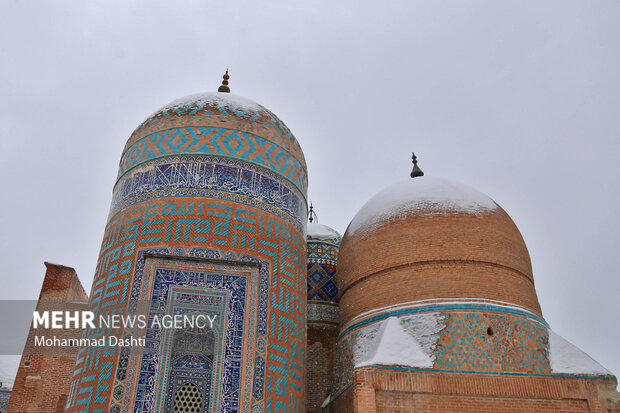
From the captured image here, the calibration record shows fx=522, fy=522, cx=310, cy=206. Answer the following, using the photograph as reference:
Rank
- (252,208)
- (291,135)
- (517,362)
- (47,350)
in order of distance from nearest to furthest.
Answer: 1. (517,362)
2. (252,208)
3. (291,135)
4. (47,350)

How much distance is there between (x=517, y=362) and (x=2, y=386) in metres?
13.6

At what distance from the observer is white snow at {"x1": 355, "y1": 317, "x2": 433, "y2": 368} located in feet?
20.1

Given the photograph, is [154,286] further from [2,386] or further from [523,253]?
[2,386]

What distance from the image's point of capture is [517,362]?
6.41m

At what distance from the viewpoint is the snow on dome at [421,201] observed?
7.82m

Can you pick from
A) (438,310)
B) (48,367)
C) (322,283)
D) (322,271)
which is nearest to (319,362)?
(322,283)

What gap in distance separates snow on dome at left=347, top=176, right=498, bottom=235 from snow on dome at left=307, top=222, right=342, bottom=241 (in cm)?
228

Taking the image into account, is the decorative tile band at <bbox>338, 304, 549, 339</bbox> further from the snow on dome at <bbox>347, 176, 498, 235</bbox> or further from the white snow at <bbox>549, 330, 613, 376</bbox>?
the snow on dome at <bbox>347, 176, 498, 235</bbox>

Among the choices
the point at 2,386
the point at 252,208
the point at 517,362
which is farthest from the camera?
the point at 2,386

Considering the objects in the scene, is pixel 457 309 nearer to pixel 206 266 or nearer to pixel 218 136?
pixel 206 266

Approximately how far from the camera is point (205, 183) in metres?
7.23

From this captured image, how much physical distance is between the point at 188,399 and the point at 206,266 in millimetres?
1605

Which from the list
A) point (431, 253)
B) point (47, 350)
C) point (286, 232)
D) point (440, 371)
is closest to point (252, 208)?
point (286, 232)

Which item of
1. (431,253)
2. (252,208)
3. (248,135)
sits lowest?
(431,253)
